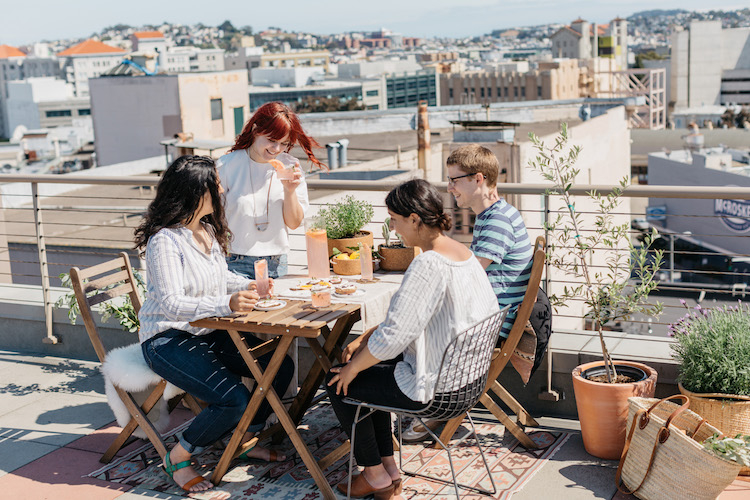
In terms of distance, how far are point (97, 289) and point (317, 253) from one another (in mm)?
1217

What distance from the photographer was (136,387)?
421 centimetres

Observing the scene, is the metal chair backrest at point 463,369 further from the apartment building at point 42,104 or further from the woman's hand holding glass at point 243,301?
the apartment building at point 42,104

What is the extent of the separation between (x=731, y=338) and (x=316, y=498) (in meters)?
2.04

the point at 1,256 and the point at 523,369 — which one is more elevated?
the point at 523,369

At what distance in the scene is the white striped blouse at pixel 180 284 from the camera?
3.89m

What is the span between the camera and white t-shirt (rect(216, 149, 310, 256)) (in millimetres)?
4590

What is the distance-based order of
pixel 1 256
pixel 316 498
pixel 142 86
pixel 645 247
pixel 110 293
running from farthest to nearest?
1. pixel 142 86
2. pixel 1 256
3. pixel 110 293
4. pixel 645 247
5. pixel 316 498

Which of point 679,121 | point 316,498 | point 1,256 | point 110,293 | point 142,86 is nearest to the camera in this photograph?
point 316,498

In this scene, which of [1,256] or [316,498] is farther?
[1,256]

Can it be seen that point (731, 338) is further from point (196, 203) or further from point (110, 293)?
point (110, 293)

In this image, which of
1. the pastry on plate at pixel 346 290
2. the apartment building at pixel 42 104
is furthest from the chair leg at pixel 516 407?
the apartment building at pixel 42 104

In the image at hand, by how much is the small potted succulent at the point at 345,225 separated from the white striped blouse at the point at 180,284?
720mm

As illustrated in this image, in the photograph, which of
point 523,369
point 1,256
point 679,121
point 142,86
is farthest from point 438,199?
point 679,121

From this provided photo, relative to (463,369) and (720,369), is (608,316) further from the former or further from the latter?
(463,369)
